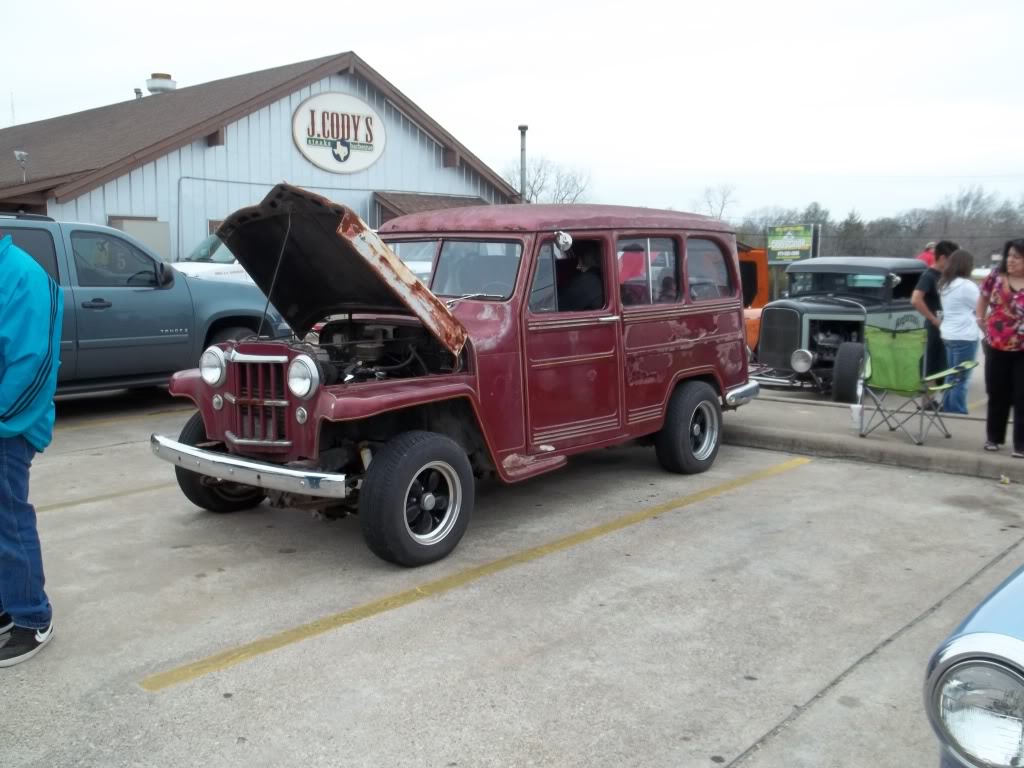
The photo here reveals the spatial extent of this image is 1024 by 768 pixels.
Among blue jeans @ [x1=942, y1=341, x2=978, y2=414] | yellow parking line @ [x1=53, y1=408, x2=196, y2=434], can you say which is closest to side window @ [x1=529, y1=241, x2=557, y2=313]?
blue jeans @ [x1=942, y1=341, x2=978, y2=414]

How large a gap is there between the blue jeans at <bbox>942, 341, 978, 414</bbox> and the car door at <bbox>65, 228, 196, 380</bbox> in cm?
751

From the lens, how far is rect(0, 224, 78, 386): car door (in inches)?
340

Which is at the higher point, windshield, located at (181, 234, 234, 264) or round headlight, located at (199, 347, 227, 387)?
windshield, located at (181, 234, 234, 264)

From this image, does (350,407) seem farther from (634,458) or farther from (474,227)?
(634,458)

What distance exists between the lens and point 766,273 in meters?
15.7

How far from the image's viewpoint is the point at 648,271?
6.55m

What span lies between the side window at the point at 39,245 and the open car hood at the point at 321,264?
4047 mm

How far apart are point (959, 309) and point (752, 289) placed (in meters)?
2.08

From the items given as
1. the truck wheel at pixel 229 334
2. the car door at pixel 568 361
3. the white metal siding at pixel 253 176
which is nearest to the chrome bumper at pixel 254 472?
the car door at pixel 568 361

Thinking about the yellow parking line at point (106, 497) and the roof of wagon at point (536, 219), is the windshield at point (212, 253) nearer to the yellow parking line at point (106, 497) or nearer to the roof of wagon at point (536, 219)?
the yellow parking line at point (106, 497)

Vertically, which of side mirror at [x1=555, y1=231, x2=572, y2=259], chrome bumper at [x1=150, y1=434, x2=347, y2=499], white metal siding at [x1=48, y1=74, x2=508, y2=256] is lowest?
chrome bumper at [x1=150, y1=434, x2=347, y2=499]

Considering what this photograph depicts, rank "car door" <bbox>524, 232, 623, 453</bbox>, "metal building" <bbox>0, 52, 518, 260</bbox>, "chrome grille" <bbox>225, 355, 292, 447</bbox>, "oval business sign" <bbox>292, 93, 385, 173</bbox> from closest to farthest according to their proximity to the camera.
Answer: "chrome grille" <bbox>225, 355, 292, 447</bbox>
"car door" <bbox>524, 232, 623, 453</bbox>
"metal building" <bbox>0, 52, 518, 260</bbox>
"oval business sign" <bbox>292, 93, 385, 173</bbox>

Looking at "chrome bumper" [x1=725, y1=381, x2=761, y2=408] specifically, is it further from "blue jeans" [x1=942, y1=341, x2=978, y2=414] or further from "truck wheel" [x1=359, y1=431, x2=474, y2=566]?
"truck wheel" [x1=359, y1=431, x2=474, y2=566]

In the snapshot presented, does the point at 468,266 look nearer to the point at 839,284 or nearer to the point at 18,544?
the point at 18,544
